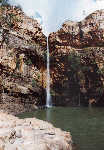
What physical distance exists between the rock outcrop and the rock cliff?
329 cm

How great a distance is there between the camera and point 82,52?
136ft

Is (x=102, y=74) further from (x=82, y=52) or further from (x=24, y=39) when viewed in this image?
(x=24, y=39)

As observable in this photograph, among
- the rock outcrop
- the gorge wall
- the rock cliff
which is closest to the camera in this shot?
the rock cliff

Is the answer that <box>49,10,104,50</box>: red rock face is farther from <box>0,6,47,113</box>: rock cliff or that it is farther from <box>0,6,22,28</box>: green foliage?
<box>0,6,22,28</box>: green foliage

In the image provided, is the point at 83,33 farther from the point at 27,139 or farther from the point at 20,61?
the point at 27,139

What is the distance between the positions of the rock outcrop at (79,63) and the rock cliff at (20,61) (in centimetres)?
329

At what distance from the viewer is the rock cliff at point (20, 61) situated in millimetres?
31688

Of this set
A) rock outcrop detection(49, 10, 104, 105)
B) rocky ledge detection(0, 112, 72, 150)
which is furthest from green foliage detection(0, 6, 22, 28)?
rocky ledge detection(0, 112, 72, 150)

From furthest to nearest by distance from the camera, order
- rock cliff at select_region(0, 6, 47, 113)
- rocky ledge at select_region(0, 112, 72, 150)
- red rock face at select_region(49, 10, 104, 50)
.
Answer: red rock face at select_region(49, 10, 104, 50)
rock cliff at select_region(0, 6, 47, 113)
rocky ledge at select_region(0, 112, 72, 150)

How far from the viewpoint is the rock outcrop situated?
40.4 m

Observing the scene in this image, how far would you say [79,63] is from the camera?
4116cm

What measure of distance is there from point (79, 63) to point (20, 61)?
12.0 m

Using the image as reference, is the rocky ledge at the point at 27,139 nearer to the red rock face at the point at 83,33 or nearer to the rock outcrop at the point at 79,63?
the rock outcrop at the point at 79,63

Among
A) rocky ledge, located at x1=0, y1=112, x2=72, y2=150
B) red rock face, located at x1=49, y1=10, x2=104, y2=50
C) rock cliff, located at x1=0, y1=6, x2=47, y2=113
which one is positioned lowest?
rocky ledge, located at x1=0, y1=112, x2=72, y2=150
